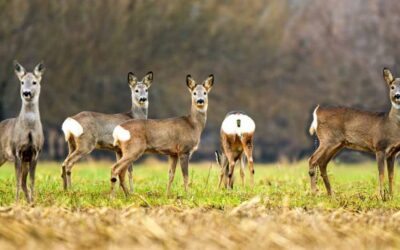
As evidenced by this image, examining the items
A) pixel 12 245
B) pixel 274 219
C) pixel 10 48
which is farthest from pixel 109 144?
pixel 10 48

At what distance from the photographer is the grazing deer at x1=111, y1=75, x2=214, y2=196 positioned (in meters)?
13.2

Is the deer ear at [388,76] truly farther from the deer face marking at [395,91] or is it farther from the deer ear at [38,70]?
the deer ear at [38,70]

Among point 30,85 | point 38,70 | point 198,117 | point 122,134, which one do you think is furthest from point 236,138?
point 30,85

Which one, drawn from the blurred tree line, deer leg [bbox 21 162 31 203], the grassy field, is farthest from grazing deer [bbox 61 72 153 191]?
the blurred tree line

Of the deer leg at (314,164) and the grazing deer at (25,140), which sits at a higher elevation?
the grazing deer at (25,140)

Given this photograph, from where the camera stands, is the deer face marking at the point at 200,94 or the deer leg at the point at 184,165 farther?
the deer face marking at the point at 200,94

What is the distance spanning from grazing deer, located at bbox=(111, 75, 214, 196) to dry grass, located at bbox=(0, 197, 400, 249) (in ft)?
12.7

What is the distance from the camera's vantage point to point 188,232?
7.72 m

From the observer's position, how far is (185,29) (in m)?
40.3

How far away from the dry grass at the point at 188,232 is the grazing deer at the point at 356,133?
4849 millimetres

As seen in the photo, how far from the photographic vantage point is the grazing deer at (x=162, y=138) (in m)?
13.2

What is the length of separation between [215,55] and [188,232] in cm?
3392

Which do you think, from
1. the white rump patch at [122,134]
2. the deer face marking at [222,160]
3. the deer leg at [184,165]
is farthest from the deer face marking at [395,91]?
the white rump patch at [122,134]

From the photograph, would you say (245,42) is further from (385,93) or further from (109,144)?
(109,144)
